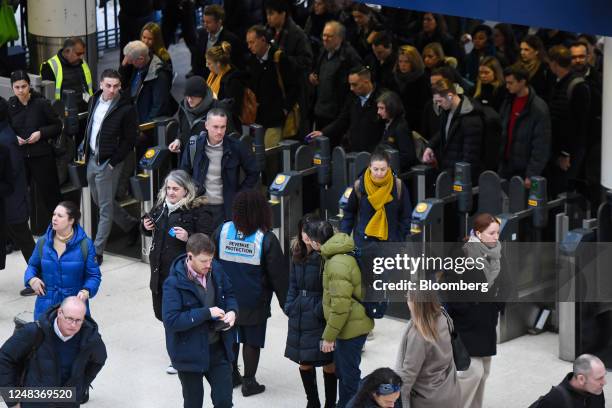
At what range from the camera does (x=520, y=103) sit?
1235cm

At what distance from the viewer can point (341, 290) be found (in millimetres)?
9164

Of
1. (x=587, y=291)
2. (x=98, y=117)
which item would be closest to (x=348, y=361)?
(x=587, y=291)

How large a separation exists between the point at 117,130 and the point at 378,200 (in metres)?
2.76

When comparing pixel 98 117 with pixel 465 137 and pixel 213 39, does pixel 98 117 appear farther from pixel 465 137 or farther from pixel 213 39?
pixel 213 39

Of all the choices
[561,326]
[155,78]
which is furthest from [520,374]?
[155,78]

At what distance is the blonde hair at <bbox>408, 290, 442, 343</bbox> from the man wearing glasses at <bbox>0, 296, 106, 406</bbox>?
181cm

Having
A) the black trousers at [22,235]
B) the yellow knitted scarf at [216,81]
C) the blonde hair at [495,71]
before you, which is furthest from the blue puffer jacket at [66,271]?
the blonde hair at [495,71]

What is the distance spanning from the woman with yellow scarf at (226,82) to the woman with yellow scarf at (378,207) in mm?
2979

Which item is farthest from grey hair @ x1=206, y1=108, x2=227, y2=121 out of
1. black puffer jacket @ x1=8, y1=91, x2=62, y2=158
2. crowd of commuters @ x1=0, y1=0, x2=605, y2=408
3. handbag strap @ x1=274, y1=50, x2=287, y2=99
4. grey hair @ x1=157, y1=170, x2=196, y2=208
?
handbag strap @ x1=274, y1=50, x2=287, y2=99

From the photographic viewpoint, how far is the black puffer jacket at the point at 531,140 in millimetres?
12125

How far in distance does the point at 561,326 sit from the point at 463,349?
2183mm

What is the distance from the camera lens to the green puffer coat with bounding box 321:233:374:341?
917cm

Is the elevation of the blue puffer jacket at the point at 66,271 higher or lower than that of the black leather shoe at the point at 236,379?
higher

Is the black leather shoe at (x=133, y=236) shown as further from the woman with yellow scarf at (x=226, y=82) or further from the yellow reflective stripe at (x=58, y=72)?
the yellow reflective stripe at (x=58, y=72)
